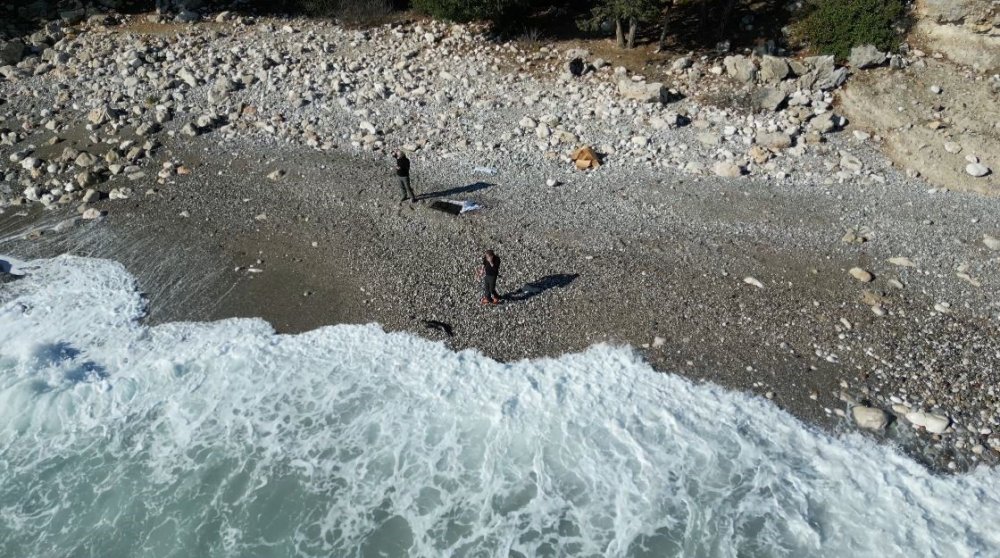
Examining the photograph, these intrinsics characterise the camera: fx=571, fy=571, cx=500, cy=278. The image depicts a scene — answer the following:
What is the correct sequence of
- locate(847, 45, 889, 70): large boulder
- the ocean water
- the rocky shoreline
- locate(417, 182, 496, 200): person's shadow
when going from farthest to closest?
locate(847, 45, 889, 70): large boulder → locate(417, 182, 496, 200): person's shadow → the rocky shoreline → the ocean water

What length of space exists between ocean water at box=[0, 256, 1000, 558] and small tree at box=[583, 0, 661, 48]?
521 inches

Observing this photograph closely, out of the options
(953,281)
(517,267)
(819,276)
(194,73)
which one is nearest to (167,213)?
(194,73)

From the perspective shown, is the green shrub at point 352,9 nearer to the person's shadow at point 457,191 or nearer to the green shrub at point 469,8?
the green shrub at point 469,8

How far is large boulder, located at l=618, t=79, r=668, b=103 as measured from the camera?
771 inches

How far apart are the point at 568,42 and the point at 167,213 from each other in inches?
619

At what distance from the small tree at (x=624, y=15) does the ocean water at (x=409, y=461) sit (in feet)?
43.4

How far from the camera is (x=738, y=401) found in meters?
11.6

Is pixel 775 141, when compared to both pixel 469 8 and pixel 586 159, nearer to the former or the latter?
pixel 586 159

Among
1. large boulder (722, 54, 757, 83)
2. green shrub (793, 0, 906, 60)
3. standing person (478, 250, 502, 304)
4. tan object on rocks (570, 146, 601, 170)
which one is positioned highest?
green shrub (793, 0, 906, 60)

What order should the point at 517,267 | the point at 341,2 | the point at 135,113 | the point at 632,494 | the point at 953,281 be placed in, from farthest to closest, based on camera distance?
the point at 341,2 < the point at 135,113 < the point at 517,267 < the point at 953,281 < the point at 632,494

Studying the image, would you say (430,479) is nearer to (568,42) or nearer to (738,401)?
(738,401)

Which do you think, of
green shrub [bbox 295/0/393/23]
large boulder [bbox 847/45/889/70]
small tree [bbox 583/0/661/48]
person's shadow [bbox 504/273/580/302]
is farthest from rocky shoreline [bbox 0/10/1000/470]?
small tree [bbox 583/0/661/48]

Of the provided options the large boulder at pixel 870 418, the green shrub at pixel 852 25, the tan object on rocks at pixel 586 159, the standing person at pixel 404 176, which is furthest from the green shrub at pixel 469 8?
the large boulder at pixel 870 418

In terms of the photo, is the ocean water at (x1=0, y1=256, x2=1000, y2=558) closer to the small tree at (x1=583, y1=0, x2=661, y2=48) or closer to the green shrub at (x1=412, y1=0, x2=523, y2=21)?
the small tree at (x1=583, y1=0, x2=661, y2=48)
